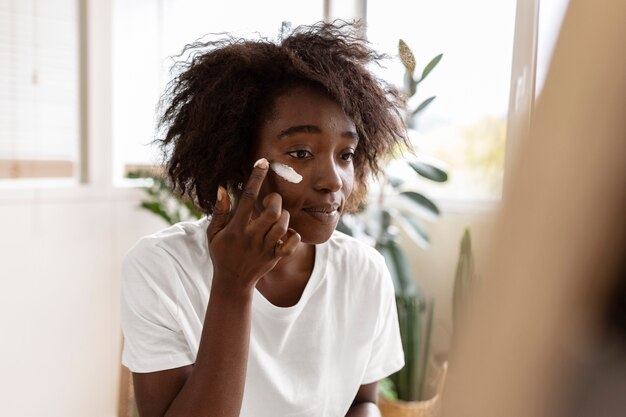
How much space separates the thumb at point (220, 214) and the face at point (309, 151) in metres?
0.11

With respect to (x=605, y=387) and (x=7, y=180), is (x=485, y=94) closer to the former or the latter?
(x=7, y=180)

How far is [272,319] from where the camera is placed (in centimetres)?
95

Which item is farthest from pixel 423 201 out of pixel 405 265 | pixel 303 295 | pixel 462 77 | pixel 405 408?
pixel 303 295

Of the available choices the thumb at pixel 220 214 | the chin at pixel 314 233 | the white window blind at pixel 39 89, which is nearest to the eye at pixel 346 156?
the chin at pixel 314 233

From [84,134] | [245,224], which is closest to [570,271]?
[245,224]

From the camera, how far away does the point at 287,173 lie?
850 mm

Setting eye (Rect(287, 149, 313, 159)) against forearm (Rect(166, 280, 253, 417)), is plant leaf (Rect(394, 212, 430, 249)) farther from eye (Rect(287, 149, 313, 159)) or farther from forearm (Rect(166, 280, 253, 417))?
forearm (Rect(166, 280, 253, 417))

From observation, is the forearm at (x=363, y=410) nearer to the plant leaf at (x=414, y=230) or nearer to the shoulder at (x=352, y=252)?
the shoulder at (x=352, y=252)

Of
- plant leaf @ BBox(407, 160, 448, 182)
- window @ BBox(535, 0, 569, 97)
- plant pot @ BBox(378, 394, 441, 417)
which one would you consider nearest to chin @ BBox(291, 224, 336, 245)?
window @ BBox(535, 0, 569, 97)

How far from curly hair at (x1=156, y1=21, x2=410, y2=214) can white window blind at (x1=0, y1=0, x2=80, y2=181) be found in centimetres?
107

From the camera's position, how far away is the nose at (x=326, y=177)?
2.79 ft

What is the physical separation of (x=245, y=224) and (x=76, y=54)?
1.50 metres

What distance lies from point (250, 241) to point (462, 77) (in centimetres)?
151

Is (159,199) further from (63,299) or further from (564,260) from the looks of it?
(564,260)
